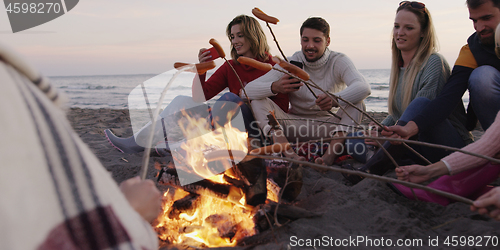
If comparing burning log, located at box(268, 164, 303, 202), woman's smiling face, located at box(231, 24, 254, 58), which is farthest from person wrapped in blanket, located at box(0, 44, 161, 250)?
woman's smiling face, located at box(231, 24, 254, 58)

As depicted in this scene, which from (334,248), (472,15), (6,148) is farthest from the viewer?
(472,15)

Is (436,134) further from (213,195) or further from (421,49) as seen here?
(213,195)

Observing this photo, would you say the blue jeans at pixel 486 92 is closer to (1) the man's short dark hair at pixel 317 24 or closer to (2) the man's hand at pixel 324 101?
(2) the man's hand at pixel 324 101

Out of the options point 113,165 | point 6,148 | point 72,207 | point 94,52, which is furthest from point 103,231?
point 94,52

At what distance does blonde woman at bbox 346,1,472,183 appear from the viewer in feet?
7.79

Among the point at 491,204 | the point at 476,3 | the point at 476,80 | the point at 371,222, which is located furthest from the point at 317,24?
the point at 491,204

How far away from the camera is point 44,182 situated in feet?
1.66

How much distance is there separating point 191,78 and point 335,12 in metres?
9.44

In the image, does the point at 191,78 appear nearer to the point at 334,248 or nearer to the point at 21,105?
the point at 334,248

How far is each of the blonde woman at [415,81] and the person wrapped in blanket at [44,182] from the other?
2.16 m

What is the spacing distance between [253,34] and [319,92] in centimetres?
102

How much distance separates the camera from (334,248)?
1433 millimetres

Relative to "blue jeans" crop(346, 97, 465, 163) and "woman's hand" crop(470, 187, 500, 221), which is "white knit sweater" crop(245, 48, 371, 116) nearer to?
"blue jeans" crop(346, 97, 465, 163)

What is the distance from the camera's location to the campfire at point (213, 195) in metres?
1.60
